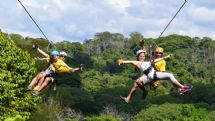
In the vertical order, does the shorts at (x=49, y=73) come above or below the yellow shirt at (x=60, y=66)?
below

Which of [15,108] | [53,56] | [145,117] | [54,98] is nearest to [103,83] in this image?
[54,98]

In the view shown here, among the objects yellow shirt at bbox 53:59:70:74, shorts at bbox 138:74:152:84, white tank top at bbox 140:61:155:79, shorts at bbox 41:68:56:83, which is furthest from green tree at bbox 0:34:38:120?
white tank top at bbox 140:61:155:79

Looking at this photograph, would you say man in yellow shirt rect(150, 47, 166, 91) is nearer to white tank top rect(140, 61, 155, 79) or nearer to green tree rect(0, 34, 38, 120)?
white tank top rect(140, 61, 155, 79)

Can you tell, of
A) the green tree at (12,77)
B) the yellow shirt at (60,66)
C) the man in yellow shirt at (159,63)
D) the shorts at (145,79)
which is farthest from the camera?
the green tree at (12,77)

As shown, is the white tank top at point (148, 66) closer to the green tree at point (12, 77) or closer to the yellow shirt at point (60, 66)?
the yellow shirt at point (60, 66)

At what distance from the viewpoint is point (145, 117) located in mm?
110250

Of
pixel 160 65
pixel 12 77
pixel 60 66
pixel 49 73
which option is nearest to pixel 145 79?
pixel 160 65

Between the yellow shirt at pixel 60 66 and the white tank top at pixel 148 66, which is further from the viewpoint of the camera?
the yellow shirt at pixel 60 66

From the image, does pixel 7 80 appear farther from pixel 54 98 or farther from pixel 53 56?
pixel 54 98

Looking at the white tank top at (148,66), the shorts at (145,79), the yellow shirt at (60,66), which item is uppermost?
the yellow shirt at (60,66)

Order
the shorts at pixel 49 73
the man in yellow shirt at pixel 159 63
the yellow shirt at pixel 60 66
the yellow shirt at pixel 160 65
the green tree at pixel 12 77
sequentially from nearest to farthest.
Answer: the man in yellow shirt at pixel 159 63
the yellow shirt at pixel 160 65
the yellow shirt at pixel 60 66
the shorts at pixel 49 73
the green tree at pixel 12 77

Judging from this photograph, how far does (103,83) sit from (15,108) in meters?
119

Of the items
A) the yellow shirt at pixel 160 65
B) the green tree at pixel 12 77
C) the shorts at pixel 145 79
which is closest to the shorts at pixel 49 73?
the shorts at pixel 145 79

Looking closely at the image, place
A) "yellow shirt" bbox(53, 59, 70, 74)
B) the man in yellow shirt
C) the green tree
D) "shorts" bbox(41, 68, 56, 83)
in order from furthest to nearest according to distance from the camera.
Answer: the green tree → "shorts" bbox(41, 68, 56, 83) → "yellow shirt" bbox(53, 59, 70, 74) → the man in yellow shirt
